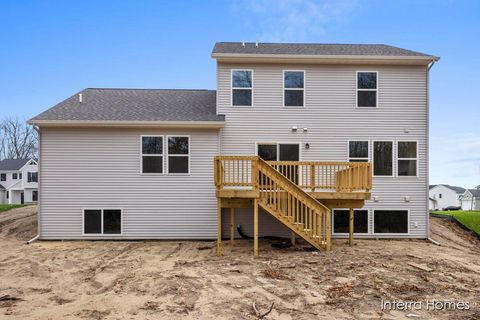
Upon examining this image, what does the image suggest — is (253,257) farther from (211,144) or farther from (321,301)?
(211,144)

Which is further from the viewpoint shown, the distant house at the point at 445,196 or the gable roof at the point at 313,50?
the distant house at the point at 445,196

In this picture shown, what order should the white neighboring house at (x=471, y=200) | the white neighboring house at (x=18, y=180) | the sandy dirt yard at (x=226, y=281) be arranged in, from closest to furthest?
the sandy dirt yard at (x=226, y=281) < the white neighboring house at (x=18, y=180) < the white neighboring house at (x=471, y=200)

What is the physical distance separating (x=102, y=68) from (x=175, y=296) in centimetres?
2056

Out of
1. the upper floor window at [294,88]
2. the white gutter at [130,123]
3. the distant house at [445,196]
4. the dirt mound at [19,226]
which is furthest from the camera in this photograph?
the distant house at [445,196]

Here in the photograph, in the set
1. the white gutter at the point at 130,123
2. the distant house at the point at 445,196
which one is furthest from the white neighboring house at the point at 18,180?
the distant house at the point at 445,196

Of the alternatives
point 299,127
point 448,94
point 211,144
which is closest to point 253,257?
point 211,144

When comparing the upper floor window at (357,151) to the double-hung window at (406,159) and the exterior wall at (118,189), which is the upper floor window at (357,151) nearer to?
the double-hung window at (406,159)

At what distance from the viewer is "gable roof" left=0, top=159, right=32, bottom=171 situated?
133 feet

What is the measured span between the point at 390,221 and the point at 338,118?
4162 mm

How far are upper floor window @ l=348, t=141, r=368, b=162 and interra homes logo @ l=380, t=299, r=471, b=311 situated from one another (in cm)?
622

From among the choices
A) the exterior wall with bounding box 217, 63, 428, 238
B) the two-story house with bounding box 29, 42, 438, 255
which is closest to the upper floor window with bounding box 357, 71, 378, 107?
the two-story house with bounding box 29, 42, 438, 255

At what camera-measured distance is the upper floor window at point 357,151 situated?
11461 mm

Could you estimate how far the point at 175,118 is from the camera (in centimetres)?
1110

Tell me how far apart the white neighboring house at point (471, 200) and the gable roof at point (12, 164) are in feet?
223
